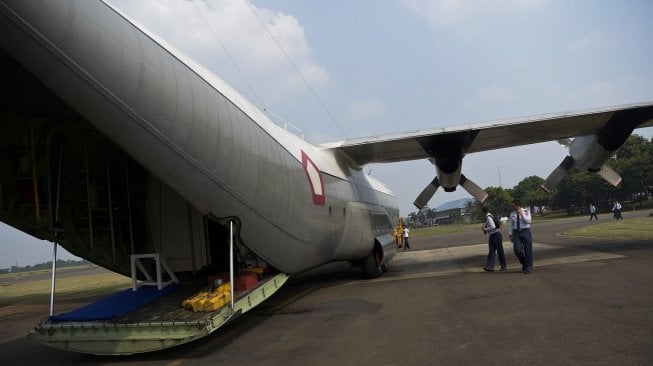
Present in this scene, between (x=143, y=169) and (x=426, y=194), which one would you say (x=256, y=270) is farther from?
(x=426, y=194)

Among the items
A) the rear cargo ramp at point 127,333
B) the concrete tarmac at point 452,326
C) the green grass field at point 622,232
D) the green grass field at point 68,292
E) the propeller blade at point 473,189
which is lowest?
the green grass field at point 68,292

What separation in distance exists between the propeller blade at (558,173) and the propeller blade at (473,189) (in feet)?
6.13

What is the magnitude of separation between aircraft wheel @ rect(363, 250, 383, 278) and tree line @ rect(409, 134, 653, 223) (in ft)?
140

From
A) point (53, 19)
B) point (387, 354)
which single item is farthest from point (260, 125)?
point (387, 354)

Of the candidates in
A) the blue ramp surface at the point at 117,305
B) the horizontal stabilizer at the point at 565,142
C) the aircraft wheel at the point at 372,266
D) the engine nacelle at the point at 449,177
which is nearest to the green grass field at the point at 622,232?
the horizontal stabilizer at the point at 565,142

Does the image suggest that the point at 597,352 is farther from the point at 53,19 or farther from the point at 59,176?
the point at 59,176

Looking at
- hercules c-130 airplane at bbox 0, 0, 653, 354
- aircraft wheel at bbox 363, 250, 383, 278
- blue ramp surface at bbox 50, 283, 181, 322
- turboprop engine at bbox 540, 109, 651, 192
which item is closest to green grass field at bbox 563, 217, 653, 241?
turboprop engine at bbox 540, 109, 651, 192

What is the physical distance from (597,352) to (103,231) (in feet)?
24.5

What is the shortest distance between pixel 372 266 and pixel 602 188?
213ft

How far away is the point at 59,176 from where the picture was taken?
280 inches

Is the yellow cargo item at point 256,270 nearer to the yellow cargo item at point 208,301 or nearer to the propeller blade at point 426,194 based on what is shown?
the yellow cargo item at point 208,301

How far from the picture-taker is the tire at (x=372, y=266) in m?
12.5

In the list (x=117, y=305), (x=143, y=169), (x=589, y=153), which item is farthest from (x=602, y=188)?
(x=117, y=305)

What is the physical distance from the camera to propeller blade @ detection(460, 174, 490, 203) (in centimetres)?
1595
